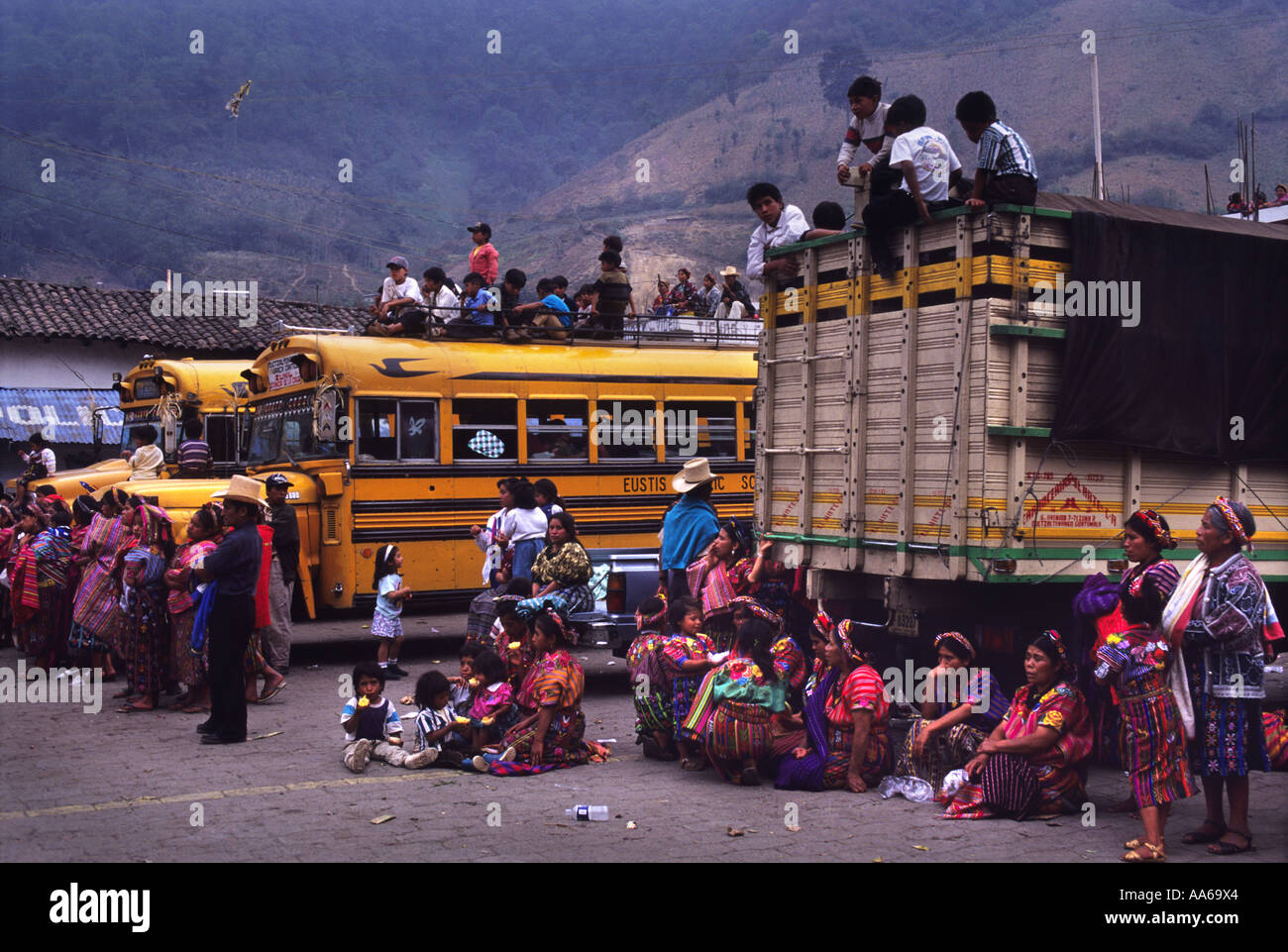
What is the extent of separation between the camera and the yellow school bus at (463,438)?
1245 cm

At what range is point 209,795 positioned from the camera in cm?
734

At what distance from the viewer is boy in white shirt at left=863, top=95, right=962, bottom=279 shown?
766 centimetres

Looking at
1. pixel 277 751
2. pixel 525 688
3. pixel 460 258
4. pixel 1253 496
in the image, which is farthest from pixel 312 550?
pixel 460 258

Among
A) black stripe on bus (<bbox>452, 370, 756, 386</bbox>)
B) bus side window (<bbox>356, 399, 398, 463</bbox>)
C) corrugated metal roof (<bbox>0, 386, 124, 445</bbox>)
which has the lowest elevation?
bus side window (<bbox>356, 399, 398, 463</bbox>)

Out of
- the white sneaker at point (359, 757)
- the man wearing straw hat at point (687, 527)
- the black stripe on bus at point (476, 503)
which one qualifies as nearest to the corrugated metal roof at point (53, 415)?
the black stripe on bus at point (476, 503)

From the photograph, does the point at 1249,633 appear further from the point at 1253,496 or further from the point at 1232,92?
the point at 1232,92

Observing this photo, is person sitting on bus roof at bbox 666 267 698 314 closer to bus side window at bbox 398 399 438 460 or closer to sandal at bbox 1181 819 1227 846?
bus side window at bbox 398 399 438 460

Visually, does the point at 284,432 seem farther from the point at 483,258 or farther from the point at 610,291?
the point at 610,291

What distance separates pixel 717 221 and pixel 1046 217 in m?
88.1

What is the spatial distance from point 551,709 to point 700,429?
667cm

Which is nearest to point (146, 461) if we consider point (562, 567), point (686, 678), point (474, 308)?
point (474, 308)

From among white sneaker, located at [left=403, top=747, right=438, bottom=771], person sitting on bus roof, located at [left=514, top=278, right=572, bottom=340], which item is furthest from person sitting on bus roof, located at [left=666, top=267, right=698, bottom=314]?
white sneaker, located at [left=403, top=747, right=438, bottom=771]

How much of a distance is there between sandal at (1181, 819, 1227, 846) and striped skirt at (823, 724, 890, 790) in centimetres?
179

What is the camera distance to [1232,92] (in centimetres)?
9856
